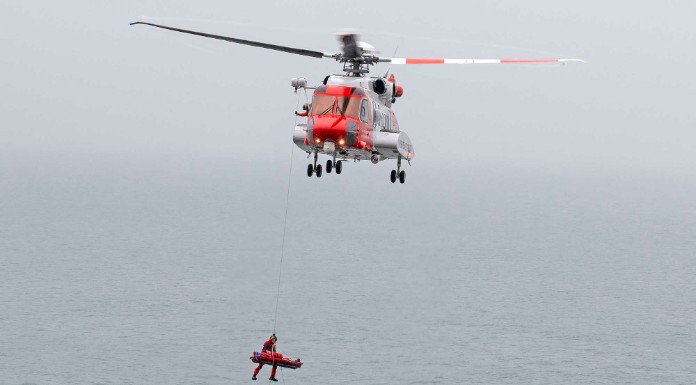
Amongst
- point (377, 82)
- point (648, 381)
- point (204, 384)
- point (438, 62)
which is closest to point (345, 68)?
point (377, 82)

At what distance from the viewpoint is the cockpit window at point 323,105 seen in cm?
4572

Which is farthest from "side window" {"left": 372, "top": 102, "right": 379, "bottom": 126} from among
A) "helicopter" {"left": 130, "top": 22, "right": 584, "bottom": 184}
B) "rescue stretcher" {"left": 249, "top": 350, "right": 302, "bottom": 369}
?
"rescue stretcher" {"left": 249, "top": 350, "right": 302, "bottom": 369}

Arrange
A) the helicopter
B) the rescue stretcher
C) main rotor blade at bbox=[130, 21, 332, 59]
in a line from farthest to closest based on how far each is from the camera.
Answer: the rescue stretcher → the helicopter → main rotor blade at bbox=[130, 21, 332, 59]

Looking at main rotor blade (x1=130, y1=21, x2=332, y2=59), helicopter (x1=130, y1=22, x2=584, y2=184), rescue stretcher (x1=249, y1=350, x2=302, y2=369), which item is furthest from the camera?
rescue stretcher (x1=249, y1=350, x2=302, y2=369)

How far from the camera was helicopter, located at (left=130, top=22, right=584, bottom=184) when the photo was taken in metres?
44.4

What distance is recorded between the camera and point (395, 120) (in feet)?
169

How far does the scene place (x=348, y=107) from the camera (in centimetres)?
4556

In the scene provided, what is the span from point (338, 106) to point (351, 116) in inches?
32.5

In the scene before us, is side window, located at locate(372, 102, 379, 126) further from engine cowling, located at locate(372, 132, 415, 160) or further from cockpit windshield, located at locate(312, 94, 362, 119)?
cockpit windshield, located at locate(312, 94, 362, 119)

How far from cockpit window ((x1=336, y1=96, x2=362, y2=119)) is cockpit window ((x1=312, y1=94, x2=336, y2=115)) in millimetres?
342

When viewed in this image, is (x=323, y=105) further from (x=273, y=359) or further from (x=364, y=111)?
(x=273, y=359)

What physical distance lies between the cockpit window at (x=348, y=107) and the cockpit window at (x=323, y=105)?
0.34 meters

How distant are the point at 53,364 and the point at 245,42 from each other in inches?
6750

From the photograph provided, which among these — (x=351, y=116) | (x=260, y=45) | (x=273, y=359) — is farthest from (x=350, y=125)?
(x=273, y=359)
